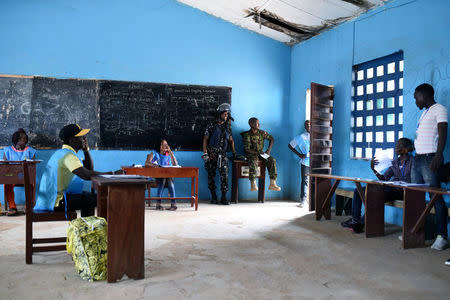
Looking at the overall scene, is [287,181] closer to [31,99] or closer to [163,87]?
[163,87]

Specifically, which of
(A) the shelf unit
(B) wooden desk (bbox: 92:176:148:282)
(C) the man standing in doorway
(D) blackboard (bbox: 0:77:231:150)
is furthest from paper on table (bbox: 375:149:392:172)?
(B) wooden desk (bbox: 92:176:148:282)

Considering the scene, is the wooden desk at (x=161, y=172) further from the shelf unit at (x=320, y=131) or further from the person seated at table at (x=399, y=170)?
the person seated at table at (x=399, y=170)

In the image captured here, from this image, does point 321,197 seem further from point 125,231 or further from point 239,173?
point 125,231

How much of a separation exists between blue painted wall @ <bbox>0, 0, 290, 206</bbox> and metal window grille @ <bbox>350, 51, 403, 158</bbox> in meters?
2.09

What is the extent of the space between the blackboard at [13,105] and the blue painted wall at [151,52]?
18 cm

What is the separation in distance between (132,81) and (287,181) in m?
3.61

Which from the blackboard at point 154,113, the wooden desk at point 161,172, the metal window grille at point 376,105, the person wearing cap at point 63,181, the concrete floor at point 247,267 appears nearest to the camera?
the concrete floor at point 247,267

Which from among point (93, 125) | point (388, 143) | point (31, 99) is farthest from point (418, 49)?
point (31, 99)

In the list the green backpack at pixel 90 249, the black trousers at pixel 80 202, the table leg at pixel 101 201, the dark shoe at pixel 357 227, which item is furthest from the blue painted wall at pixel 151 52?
the green backpack at pixel 90 249

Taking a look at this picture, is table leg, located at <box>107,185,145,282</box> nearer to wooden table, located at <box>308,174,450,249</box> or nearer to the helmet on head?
wooden table, located at <box>308,174,450,249</box>

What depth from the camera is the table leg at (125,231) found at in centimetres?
287

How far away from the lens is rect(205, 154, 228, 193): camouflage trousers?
7211 mm

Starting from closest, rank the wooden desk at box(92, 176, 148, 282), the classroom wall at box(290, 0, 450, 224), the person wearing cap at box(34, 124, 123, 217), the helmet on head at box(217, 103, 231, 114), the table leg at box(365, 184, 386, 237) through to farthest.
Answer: the wooden desk at box(92, 176, 148, 282) → the person wearing cap at box(34, 124, 123, 217) → the table leg at box(365, 184, 386, 237) → the classroom wall at box(290, 0, 450, 224) → the helmet on head at box(217, 103, 231, 114)

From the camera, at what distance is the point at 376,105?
584 centimetres
